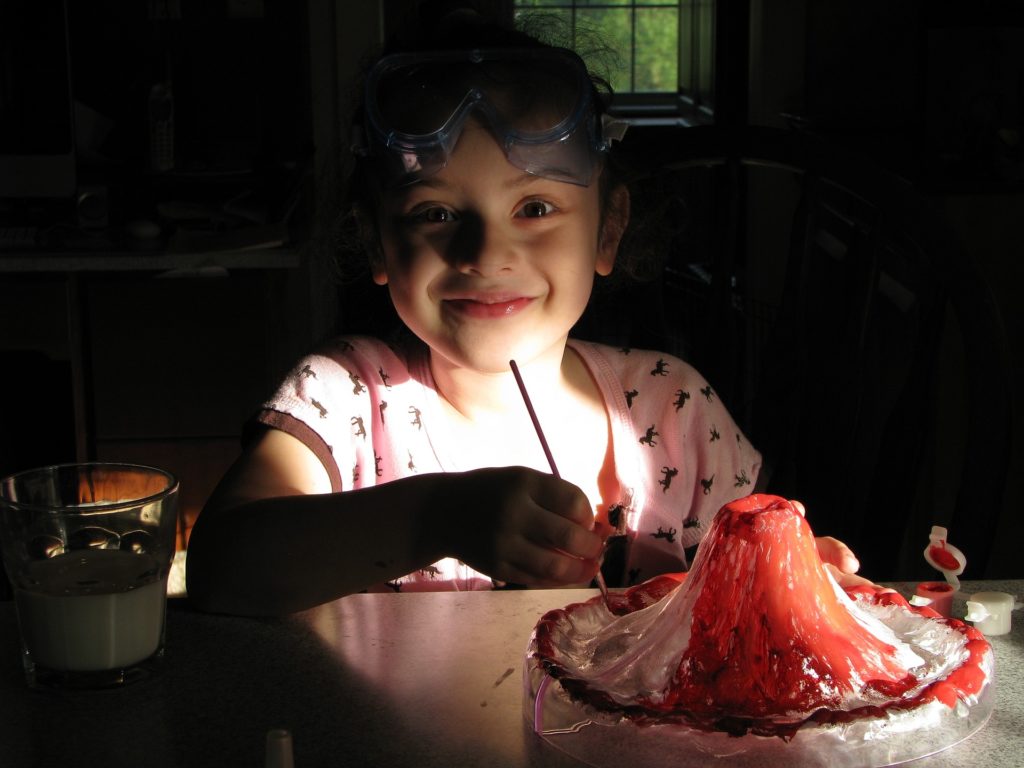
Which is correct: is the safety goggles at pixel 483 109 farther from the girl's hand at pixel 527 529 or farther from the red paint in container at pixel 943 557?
the red paint in container at pixel 943 557

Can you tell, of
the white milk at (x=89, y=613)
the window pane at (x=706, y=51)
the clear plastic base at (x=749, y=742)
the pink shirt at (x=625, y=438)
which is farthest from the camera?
the window pane at (x=706, y=51)

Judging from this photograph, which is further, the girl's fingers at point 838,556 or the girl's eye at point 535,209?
the girl's eye at point 535,209

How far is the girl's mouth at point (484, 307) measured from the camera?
3.77 ft

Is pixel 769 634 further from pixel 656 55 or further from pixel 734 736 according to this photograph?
pixel 656 55

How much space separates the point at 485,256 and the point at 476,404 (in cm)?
23

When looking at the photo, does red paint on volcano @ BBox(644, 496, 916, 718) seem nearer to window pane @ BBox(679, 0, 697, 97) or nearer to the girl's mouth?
the girl's mouth

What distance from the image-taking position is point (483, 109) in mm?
1121

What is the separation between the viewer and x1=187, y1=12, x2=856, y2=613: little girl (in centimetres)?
90

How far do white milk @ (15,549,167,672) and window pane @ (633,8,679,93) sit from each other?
631 centimetres

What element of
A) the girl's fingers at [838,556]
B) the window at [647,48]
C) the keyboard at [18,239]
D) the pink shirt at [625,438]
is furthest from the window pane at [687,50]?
the girl's fingers at [838,556]

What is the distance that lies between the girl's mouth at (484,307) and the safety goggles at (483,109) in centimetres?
11

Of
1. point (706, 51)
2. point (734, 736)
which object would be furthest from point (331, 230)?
point (706, 51)

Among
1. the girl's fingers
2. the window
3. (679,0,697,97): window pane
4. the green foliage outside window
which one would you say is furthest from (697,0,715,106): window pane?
the girl's fingers

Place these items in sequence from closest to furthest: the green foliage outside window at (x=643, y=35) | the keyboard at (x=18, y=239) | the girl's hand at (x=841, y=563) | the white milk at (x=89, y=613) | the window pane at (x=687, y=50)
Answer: the white milk at (x=89, y=613), the girl's hand at (x=841, y=563), the keyboard at (x=18, y=239), the window pane at (x=687, y=50), the green foliage outside window at (x=643, y=35)
